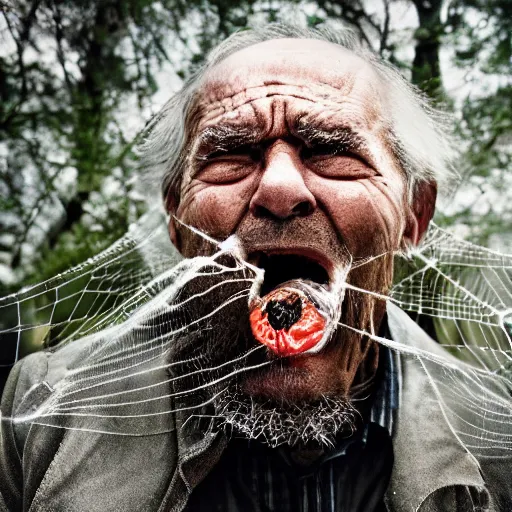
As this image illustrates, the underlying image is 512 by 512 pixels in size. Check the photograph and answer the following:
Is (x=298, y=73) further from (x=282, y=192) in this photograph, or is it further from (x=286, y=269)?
(x=286, y=269)

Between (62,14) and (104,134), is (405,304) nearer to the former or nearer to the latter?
(104,134)

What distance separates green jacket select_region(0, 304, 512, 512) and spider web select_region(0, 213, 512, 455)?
2 centimetres

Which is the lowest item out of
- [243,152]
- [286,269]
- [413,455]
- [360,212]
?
[413,455]

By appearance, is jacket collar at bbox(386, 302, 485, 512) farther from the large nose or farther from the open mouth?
the large nose

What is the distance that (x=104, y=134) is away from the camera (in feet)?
9.35

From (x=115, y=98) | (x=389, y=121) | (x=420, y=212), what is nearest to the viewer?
(x=389, y=121)

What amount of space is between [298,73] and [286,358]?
78 cm

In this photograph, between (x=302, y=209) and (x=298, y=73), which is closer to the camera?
(x=302, y=209)

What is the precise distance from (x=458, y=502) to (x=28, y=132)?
275cm

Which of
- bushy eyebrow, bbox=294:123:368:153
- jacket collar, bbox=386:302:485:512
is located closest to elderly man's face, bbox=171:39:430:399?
bushy eyebrow, bbox=294:123:368:153

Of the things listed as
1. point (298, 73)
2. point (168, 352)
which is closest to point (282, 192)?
point (298, 73)

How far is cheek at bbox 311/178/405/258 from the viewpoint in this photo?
4.37ft

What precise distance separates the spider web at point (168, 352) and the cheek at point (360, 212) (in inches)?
5.1

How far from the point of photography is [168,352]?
147 cm
